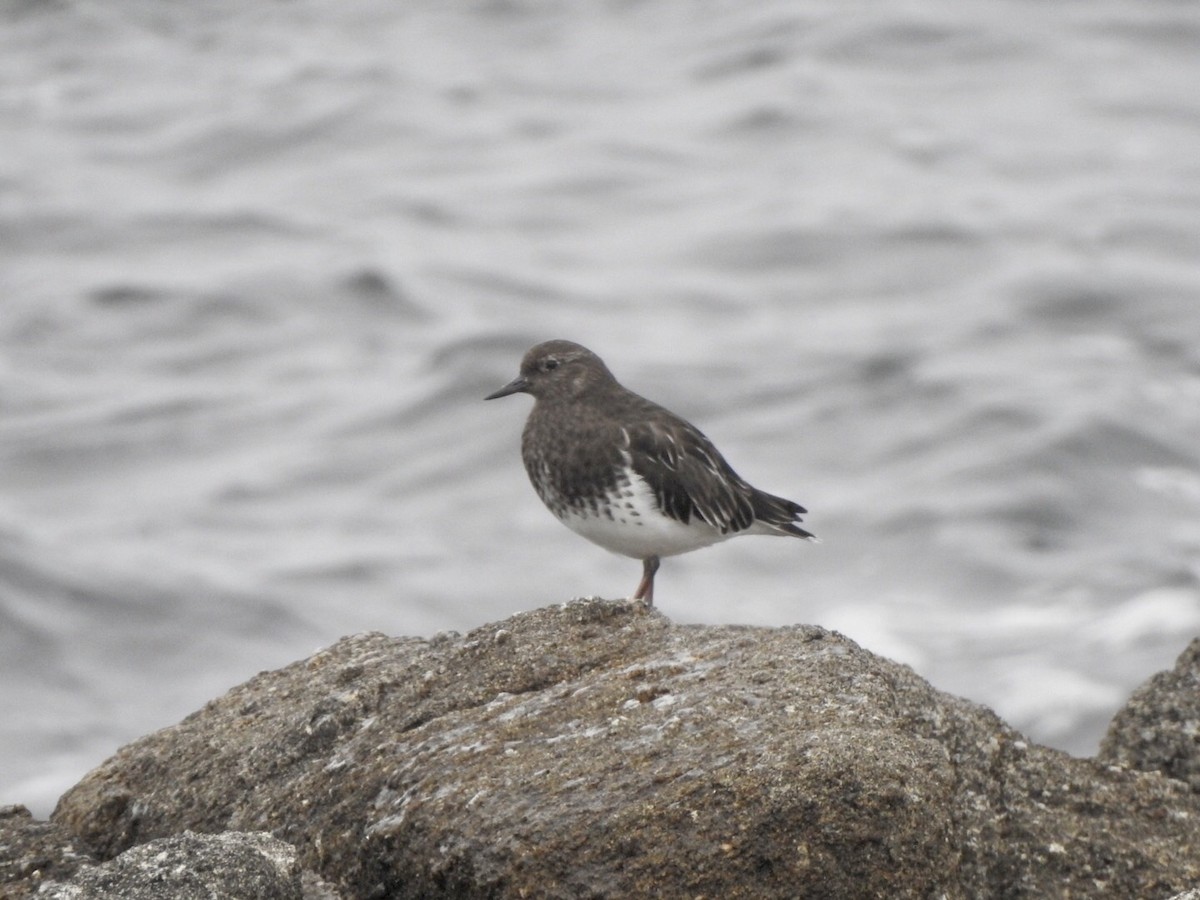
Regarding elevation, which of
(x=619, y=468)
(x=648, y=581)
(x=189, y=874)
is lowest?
(x=648, y=581)

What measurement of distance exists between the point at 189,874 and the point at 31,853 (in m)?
0.86

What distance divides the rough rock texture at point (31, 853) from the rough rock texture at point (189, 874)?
15.6 inches

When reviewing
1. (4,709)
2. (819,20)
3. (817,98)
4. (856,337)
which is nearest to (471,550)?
(4,709)

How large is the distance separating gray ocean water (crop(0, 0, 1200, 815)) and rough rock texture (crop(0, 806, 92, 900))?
6199mm

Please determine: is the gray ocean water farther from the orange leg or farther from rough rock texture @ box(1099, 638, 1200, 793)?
rough rock texture @ box(1099, 638, 1200, 793)

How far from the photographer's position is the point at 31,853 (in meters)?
4.15

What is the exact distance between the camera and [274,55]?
22.2 m

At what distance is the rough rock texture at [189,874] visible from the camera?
3434 millimetres

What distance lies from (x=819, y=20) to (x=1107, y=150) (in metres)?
4.67

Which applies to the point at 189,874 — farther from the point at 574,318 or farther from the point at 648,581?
the point at 574,318

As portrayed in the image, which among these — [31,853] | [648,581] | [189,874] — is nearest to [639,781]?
[189,874]

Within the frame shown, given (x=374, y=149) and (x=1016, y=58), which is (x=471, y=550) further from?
(x=1016, y=58)

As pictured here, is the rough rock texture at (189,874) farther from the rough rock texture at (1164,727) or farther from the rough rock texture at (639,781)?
the rough rock texture at (1164,727)

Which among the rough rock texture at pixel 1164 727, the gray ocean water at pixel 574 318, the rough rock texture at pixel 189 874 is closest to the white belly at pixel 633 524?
the rough rock texture at pixel 1164 727
